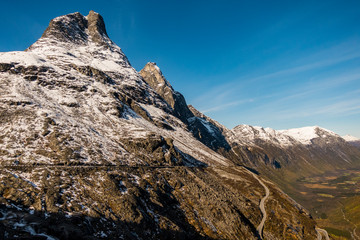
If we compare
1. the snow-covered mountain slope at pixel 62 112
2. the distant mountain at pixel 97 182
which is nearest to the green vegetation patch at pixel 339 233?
the distant mountain at pixel 97 182

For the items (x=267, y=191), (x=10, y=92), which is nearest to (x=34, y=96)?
(x=10, y=92)

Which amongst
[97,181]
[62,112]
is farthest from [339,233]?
[62,112]

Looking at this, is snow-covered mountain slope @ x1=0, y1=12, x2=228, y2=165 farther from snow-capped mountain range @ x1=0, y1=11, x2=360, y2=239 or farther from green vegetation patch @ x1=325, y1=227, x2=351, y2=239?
green vegetation patch @ x1=325, y1=227, x2=351, y2=239

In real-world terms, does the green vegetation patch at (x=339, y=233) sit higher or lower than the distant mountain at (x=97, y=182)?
lower

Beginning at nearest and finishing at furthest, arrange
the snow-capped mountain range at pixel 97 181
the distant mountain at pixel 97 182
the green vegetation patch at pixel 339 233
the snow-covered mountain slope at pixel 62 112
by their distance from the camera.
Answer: the distant mountain at pixel 97 182
the snow-capped mountain range at pixel 97 181
the snow-covered mountain slope at pixel 62 112
the green vegetation patch at pixel 339 233

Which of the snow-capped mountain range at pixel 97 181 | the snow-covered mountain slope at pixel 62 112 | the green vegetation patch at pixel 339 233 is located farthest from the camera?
the green vegetation patch at pixel 339 233

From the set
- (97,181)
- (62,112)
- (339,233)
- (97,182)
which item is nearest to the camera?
(97,182)

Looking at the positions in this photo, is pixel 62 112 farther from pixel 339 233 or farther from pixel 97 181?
pixel 339 233

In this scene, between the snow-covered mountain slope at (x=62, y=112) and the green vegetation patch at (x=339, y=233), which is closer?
the snow-covered mountain slope at (x=62, y=112)

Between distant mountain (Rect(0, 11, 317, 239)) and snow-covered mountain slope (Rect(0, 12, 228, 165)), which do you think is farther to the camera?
snow-covered mountain slope (Rect(0, 12, 228, 165))

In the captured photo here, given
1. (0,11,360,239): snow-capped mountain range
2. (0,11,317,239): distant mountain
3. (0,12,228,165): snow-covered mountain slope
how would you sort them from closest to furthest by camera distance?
(0,11,317,239): distant mountain
(0,11,360,239): snow-capped mountain range
(0,12,228,165): snow-covered mountain slope

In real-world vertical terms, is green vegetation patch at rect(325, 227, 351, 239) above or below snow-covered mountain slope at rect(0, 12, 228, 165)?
below

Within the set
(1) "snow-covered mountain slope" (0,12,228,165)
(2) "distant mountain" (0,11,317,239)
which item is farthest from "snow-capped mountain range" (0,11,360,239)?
(1) "snow-covered mountain slope" (0,12,228,165)

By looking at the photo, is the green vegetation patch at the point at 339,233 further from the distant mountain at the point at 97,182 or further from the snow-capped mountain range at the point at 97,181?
Result: the snow-capped mountain range at the point at 97,181
